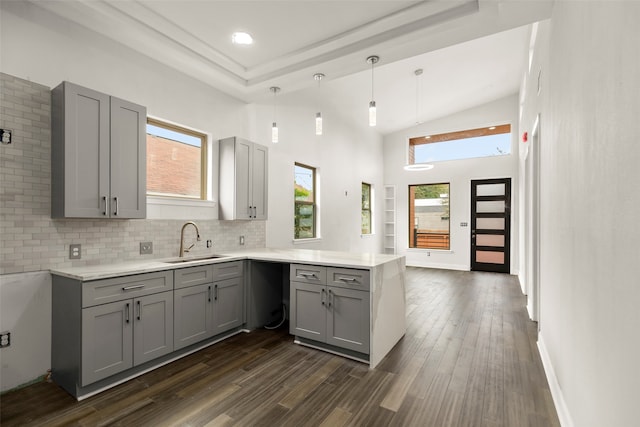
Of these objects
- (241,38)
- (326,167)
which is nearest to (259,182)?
(241,38)

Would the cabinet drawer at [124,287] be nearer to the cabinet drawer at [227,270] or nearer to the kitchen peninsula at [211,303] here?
the kitchen peninsula at [211,303]

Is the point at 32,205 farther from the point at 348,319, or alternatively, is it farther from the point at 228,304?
the point at 348,319

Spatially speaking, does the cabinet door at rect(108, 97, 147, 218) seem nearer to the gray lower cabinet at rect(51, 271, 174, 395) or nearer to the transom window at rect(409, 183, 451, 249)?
the gray lower cabinet at rect(51, 271, 174, 395)

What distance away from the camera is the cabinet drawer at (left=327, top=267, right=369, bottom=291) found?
2.73 metres

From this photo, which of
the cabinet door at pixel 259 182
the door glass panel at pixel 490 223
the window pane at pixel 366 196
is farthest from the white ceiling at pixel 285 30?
the door glass panel at pixel 490 223

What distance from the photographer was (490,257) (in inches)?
294

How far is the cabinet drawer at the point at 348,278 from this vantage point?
273cm

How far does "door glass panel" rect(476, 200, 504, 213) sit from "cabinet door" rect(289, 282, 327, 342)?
617cm

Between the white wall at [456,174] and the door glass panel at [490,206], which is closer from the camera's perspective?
the white wall at [456,174]

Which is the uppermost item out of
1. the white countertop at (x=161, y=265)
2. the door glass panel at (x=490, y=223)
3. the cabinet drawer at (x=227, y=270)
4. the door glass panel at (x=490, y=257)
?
the door glass panel at (x=490, y=223)

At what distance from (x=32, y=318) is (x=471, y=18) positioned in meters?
4.37

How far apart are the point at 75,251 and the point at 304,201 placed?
3687mm

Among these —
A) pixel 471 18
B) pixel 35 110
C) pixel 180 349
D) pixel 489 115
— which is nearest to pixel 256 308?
pixel 180 349

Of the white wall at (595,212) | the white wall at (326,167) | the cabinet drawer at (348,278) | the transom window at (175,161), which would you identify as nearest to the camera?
the white wall at (595,212)
